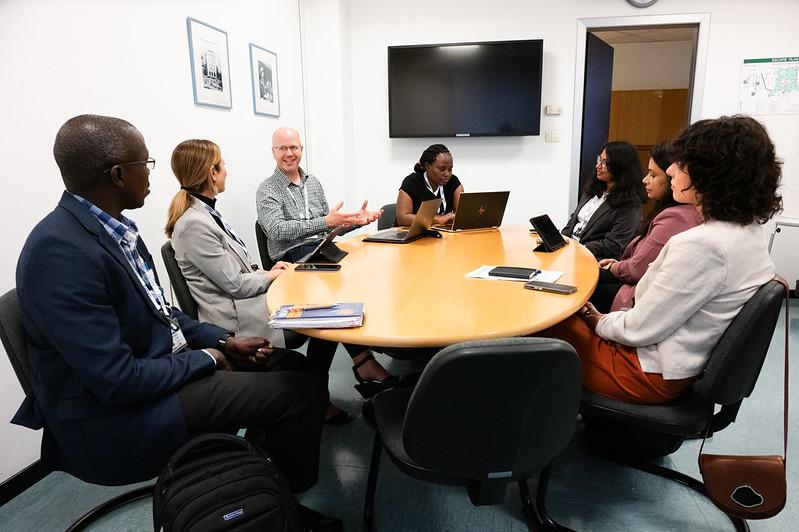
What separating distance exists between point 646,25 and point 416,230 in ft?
9.81

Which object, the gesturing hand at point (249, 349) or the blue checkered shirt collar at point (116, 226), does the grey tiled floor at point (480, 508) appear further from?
the blue checkered shirt collar at point (116, 226)

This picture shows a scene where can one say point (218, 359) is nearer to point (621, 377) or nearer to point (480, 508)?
point (480, 508)

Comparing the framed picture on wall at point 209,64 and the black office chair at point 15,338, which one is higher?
the framed picture on wall at point 209,64

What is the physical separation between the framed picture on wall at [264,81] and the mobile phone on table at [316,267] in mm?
A: 1825

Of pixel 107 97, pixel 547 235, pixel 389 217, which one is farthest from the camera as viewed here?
pixel 389 217

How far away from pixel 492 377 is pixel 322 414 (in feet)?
2.40

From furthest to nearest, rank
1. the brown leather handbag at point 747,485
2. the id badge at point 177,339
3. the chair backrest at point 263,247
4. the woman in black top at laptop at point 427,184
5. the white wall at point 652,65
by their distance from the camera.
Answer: the white wall at point 652,65 < the woman in black top at laptop at point 427,184 < the chair backrest at point 263,247 < the id badge at point 177,339 < the brown leather handbag at point 747,485

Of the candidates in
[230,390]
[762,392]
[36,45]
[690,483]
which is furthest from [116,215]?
[762,392]

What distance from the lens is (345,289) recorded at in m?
1.77

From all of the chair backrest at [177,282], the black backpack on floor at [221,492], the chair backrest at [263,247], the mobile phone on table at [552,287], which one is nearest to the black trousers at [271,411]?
the black backpack on floor at [221,492]

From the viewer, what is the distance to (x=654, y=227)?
216cm

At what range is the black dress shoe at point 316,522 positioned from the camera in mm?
1617

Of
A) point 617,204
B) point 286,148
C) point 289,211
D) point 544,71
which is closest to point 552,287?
point 617,204

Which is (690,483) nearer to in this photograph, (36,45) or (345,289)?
(345,289)
